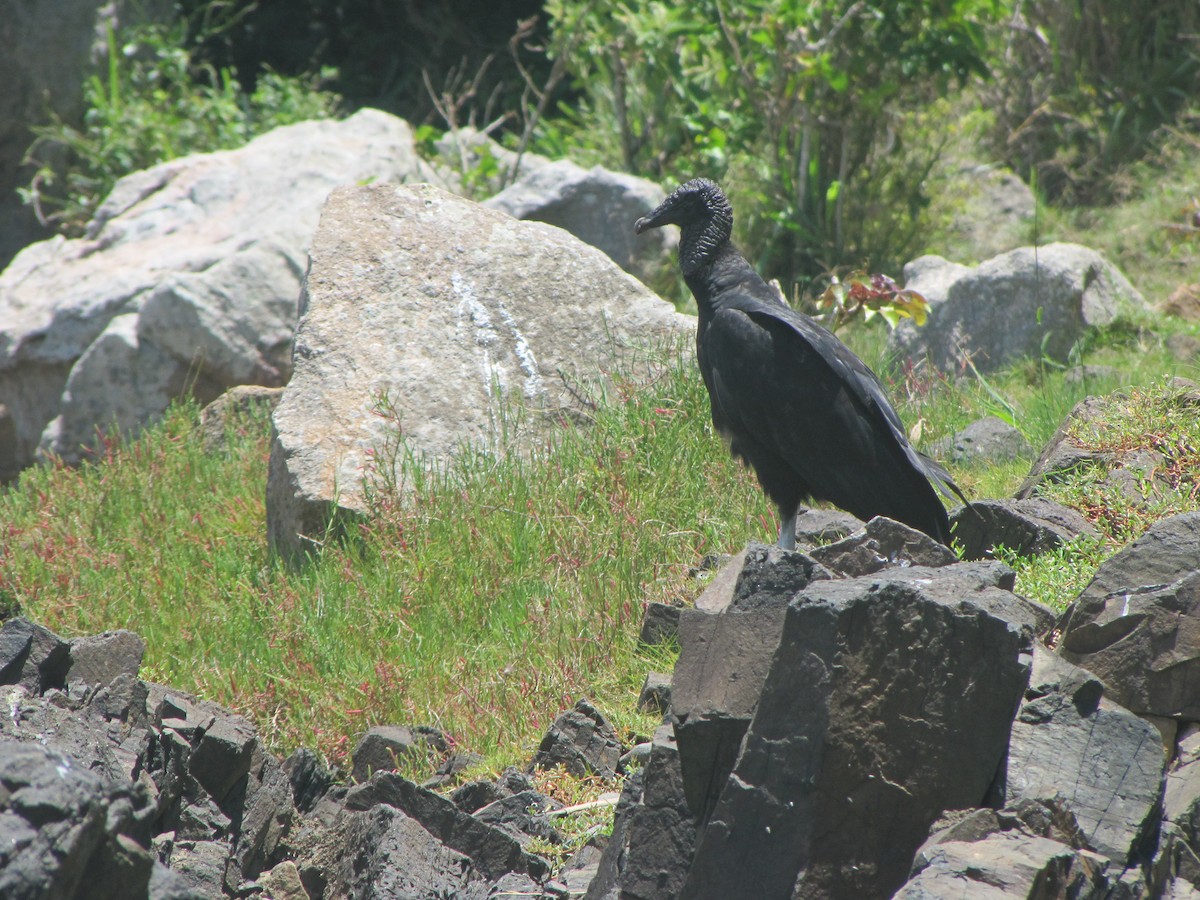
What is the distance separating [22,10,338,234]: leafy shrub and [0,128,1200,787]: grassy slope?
4.67 metres

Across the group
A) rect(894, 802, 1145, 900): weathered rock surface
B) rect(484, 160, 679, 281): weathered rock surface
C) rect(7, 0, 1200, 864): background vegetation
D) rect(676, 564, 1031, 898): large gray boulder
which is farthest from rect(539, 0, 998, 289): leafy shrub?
rect(894, 802, 1145, 900): weathered rock surface

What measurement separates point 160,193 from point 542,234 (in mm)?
3631

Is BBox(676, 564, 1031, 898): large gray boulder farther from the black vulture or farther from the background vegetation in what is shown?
the black vulture

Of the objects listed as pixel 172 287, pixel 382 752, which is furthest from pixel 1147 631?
pixel 172 287

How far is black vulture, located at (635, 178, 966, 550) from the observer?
13.4 feet

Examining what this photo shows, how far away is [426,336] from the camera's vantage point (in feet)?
18.4

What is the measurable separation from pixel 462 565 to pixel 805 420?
1.41m

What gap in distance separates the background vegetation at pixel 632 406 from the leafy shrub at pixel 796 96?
0.08 ft

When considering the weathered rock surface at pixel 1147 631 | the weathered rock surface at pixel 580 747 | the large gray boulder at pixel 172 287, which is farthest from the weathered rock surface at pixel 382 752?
the large gray boulder at pixel 172 287

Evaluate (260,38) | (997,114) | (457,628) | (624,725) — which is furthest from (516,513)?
(260,38)

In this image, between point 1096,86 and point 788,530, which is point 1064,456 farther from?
point 1096,86

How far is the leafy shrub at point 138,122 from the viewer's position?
9828 mm

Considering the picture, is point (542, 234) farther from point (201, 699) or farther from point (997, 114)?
point (997, 114)

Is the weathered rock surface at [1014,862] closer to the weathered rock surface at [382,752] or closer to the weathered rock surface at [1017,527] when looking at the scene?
the weathered rock surface at [1017,527]
